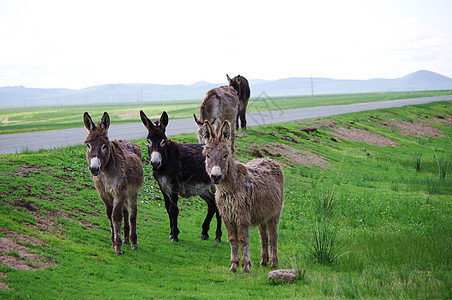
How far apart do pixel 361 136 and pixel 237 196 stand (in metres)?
27.8

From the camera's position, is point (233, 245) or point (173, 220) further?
point (173, 220)

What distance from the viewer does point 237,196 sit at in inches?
330

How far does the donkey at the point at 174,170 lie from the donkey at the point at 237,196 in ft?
6.25

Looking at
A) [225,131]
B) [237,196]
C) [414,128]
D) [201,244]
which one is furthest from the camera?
[414,128]

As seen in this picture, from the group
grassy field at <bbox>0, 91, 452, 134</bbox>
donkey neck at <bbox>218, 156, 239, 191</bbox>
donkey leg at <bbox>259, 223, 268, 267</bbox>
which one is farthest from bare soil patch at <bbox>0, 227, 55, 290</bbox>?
grassy field at <bbox>0, 91, 452, 134</bbox>

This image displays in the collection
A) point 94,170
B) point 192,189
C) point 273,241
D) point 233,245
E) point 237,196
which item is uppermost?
point 94,170

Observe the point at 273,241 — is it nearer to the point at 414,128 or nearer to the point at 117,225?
the point at 117,225

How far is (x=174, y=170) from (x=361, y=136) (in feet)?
86.1

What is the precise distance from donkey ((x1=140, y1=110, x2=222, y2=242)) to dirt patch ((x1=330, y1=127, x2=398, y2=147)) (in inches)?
897

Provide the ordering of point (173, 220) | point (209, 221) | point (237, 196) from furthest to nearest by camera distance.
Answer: point (209, 221), point (173, 220), point (237, 196)

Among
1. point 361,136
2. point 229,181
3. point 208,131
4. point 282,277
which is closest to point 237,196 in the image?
point 229,181

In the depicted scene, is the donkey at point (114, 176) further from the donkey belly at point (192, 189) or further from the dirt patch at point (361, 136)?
the dirt patch at point (361, 136)

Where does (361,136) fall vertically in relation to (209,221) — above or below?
above

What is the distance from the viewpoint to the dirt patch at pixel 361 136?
32750 mm
